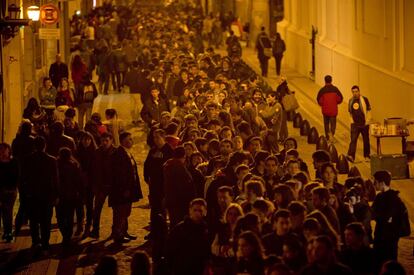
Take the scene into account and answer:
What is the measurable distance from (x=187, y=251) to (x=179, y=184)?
12.6 feet

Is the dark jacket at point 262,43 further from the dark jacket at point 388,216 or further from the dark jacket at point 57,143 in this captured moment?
the dark jacket at point 388,216

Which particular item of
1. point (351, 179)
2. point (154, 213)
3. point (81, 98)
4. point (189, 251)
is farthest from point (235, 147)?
point (81, 98)

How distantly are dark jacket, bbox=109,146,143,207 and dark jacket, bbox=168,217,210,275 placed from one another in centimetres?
464

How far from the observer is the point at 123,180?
17156mm

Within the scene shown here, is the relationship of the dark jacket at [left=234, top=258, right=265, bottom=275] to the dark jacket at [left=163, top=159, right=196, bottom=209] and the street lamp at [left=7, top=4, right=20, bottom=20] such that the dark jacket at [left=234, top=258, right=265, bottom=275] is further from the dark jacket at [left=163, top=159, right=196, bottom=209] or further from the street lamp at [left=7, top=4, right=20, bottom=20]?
the street lamp at [left=7, top=4, right=20, bottom=20]

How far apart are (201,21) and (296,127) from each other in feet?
124

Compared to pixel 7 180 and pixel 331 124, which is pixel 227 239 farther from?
pixel 331 124

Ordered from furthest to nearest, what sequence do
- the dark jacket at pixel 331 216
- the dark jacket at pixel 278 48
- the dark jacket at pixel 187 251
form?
the dark jacket at pixel 278 48 → the dark jacket at pixel 331 216 → the dark jacket at pixel 187 251

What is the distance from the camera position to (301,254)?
11.4 m

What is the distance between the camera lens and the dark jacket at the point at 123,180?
17141mm

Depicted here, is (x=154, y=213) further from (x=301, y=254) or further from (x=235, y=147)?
(x=301, y=254)

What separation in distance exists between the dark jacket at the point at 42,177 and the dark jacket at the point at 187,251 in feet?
14.7

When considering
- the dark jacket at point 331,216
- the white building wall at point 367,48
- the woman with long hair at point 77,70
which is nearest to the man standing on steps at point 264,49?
the white building wall at point 367,48

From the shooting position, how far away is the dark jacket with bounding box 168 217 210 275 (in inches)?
490
